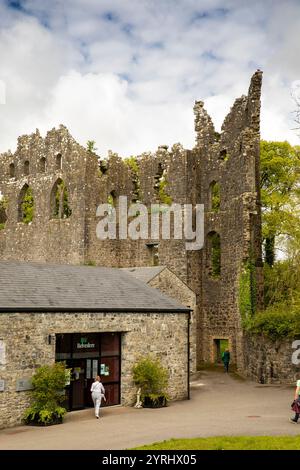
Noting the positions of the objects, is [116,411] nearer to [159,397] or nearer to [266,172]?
[159,397]

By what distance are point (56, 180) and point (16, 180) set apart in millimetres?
4611

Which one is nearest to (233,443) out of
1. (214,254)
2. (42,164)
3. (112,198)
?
(214,254)

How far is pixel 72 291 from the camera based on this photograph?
20250mm

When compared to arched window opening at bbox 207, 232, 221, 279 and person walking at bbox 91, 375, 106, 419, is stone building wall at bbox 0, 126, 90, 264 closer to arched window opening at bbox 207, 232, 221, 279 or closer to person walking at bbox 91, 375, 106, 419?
arched window opening at bbox 207, 232, 221, 279

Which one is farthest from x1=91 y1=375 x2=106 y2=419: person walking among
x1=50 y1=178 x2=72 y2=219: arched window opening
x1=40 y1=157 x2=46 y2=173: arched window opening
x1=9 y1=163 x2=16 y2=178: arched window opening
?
x1=9 y1=163 x2=16 y2=178: arched window opening

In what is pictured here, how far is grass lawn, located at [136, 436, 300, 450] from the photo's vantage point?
41.7ft

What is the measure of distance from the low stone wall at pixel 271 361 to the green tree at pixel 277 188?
26.7ft

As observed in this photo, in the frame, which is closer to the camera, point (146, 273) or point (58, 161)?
point (146, 273)

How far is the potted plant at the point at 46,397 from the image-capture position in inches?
673

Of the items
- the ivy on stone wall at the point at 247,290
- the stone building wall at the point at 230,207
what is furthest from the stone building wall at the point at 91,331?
the stone building wall at the point at 230,207

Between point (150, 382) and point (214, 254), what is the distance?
16.3 m

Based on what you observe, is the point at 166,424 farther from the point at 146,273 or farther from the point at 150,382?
the point at 146,273

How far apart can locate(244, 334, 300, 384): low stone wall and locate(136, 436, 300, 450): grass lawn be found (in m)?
11.6
